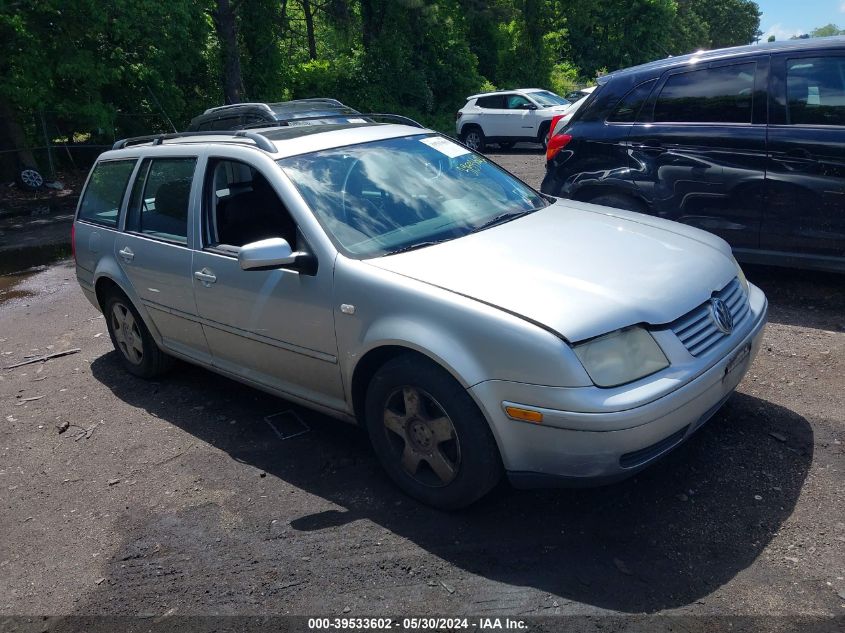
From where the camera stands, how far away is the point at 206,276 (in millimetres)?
4340

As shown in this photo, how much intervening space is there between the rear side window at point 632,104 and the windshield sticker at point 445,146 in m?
2.02

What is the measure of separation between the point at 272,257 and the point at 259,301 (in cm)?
Answer: 48

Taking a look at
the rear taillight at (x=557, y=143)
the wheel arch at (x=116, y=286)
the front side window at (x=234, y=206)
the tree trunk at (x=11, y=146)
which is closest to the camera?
the front side window at (x=234, y=206)

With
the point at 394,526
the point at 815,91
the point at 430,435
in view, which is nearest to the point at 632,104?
the point at 815,91

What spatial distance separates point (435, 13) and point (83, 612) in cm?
2722

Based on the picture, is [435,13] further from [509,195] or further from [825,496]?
[825,496]

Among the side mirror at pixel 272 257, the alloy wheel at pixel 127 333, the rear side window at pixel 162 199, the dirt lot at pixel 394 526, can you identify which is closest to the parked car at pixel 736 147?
the dirt lot at pixel 394 526

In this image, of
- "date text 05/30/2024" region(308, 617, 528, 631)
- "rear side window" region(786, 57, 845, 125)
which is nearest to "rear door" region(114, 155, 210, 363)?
"date text 05/30/2024" region(308, 617, 528, 631)

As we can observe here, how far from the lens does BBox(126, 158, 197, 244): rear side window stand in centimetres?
464

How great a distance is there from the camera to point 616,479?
307 centimetres

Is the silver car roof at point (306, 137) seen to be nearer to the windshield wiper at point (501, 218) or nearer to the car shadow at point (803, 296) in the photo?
the windshield wiper at point (501, 218)

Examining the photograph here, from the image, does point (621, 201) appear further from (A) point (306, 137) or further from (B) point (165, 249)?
(B) point (165, 249)

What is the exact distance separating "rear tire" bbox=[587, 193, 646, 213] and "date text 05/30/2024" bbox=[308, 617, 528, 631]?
163 inches

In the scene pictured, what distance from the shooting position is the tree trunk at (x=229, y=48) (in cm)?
2053
